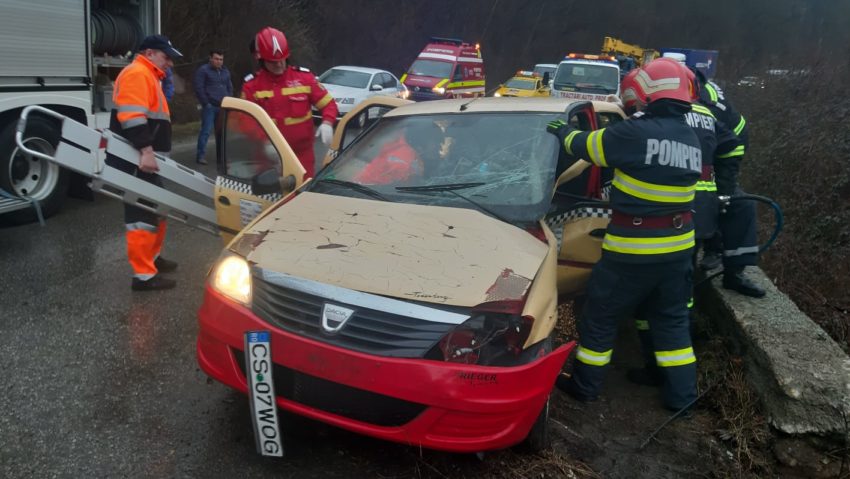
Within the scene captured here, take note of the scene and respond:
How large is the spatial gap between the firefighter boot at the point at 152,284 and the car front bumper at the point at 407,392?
2.39 meters

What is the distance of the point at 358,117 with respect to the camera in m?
4.79

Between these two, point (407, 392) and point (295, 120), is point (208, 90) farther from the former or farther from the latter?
point (407, 392)

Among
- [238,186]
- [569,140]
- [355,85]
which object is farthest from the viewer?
[355,85]

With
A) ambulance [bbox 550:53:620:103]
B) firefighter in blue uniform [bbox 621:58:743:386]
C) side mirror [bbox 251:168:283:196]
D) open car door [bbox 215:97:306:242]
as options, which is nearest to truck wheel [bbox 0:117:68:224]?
open car door [bbox 215:97:306:242]

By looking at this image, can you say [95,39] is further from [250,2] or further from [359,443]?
[250,2]

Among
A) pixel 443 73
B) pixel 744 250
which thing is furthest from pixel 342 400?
pixel 443 73

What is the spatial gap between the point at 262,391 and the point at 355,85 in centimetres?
1495

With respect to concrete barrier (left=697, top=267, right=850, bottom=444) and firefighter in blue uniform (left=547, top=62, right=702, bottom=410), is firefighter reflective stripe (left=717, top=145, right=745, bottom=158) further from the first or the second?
firefighter in blue uniform (left=547, top=62, right=702, bottom=410)

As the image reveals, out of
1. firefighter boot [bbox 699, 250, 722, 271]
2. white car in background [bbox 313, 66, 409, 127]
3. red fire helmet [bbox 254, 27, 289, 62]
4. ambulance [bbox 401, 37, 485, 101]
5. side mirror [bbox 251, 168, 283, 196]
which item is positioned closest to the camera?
side mirror [bbox 251, 168, 283, 196]

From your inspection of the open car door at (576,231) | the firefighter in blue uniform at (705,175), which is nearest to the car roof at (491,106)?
the open car door at (576,231)

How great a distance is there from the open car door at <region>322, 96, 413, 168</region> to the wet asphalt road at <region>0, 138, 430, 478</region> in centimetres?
153

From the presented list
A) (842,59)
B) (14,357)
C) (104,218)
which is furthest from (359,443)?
(842,59)

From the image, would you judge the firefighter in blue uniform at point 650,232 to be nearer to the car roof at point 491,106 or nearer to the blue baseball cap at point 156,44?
the car roof at point 491,106

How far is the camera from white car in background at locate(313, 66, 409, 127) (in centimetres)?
1593
